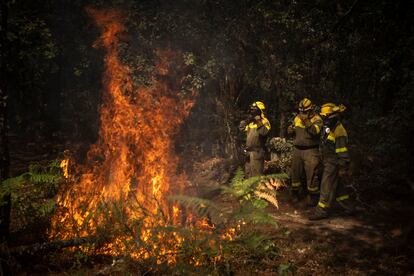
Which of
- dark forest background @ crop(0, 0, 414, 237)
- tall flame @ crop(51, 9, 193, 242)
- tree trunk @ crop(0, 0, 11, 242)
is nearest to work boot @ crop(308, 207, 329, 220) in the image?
dark forest background @ crop(0, 0, 414, 237)

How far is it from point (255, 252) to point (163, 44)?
11396 mm

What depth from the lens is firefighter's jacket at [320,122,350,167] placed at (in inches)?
308

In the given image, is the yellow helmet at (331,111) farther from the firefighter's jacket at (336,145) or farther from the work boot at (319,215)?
the work boot at (319,215)

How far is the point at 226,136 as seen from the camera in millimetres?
14281

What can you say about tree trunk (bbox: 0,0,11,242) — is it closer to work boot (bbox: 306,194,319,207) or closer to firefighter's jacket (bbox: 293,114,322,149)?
firefighter's jacket (bbox: 293,114,322,149)

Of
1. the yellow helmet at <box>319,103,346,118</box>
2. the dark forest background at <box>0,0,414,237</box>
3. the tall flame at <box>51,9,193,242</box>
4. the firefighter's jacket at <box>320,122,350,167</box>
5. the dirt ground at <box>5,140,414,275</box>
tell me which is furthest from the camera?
the dark forest background at <box>0,0,414,237</box>

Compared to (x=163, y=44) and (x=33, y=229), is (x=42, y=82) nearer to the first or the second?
(x=163, y=44)

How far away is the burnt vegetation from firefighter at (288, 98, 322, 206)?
89cm

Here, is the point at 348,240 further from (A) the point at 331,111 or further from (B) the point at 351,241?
(A) the point at 331,111

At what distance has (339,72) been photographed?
14070 mm

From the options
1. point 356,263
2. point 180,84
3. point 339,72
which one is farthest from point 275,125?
point 356,263

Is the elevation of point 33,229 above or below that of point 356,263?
above

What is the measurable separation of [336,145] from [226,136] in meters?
6.74

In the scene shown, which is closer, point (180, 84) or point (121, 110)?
point (121, 110)
